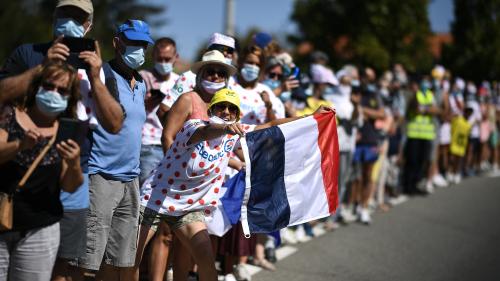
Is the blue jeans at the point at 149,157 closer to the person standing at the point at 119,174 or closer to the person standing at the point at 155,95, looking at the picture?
the person standing at the point at 155,95

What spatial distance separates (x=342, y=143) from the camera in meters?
9.53

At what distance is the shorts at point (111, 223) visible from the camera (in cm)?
477

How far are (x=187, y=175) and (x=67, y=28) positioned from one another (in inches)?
59.8

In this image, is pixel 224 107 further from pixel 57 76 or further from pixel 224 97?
pixel 57 76

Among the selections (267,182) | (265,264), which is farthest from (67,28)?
(265,264)

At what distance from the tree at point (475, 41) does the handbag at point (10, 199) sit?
32172 millimetres

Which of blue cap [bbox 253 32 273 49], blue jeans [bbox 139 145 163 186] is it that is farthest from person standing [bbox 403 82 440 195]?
blue jeans [bbox 139 145 163 186]

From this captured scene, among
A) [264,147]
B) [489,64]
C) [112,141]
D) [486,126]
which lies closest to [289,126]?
[264,147]

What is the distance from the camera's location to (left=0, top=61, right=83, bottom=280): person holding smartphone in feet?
12.4

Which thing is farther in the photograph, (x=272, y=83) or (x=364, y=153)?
(x=364, y=153)

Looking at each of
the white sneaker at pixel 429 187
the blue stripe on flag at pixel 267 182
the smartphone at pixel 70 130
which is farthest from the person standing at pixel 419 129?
the smartphone at pixel 70 130

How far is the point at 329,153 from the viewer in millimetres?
6375

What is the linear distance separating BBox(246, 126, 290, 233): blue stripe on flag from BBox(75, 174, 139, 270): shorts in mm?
1053

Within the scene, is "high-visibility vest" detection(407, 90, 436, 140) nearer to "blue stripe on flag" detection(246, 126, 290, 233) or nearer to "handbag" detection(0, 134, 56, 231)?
"blue stripe on flag" detection(246, 126, 290, 233)
